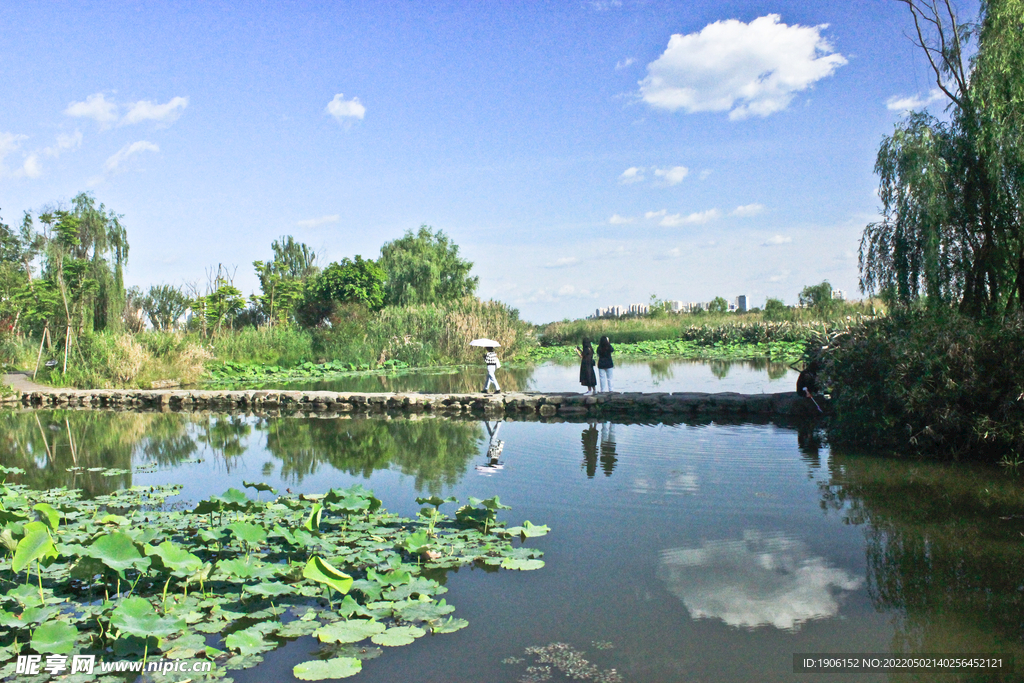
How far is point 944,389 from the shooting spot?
760 centimetres

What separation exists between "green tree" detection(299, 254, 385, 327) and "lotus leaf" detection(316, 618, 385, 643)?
28.9 metres

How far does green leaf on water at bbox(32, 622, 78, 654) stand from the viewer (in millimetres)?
3197

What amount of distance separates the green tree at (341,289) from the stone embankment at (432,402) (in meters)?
16.0

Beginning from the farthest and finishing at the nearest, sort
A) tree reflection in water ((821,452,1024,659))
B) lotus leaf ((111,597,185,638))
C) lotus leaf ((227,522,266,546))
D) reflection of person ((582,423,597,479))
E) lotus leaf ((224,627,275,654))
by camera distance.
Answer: reflection of person ((582,423,597,479)) < lotus leaf ((227,522,266,546)) < tree reflection in water ((821,452,1024,659)) < lotus leaf ((224,627,275,654)) < lotus leaf ((111,597,185,638))

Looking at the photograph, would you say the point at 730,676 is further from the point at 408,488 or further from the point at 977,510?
the point at 408,488

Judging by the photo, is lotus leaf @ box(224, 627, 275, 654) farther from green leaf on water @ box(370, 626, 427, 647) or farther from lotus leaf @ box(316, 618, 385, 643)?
green leaf on water @ box(370, 626, 427, 647)

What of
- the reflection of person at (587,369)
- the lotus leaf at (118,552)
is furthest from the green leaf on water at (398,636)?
the reflection of person at (587,369)

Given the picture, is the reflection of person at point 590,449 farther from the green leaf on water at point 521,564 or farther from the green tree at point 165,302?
the green tree at point 165,302

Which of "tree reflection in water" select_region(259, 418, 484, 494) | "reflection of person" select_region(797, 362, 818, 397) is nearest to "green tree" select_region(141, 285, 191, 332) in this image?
"tree reflection in water" select_region(259, 418, 484, 494)

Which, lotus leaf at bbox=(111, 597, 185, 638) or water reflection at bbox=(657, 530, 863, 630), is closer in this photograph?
lotus leaf at bbox=(111, 597, 185, 638)

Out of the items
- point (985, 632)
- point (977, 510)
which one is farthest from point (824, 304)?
point (985, 632)

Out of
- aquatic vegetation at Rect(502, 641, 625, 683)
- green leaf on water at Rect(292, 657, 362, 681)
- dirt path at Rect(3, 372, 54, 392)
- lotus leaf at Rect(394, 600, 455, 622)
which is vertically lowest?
aquatic vegetation at Rect(502, 641, 625, 683)

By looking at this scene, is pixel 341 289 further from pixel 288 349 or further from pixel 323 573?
pixel 323 573

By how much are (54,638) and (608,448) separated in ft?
22.1
